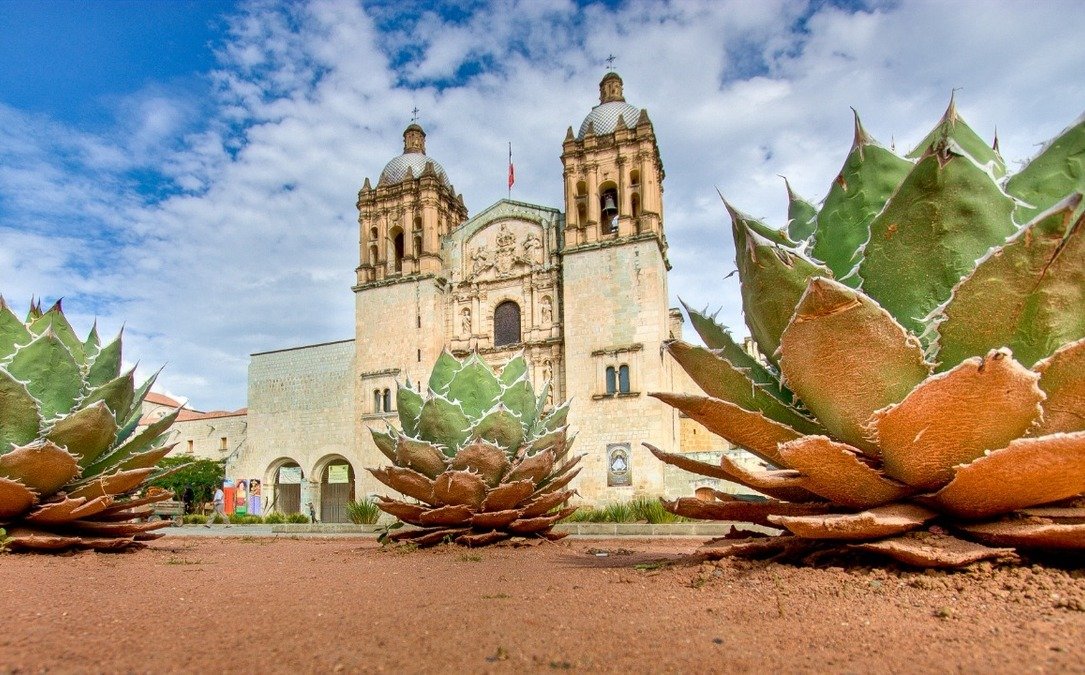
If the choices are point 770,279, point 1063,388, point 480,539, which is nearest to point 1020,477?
point 1063,388

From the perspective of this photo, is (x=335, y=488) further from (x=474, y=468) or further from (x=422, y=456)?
(x=474, y=468)

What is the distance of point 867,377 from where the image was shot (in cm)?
150

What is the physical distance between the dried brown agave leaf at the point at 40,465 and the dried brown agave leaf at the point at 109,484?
0.35 feet

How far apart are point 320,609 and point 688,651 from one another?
3.19 ft

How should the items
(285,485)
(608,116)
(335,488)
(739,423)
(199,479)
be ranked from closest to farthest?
(739,423) < (608,116) < (335,488) < (285,485) < (199,479)

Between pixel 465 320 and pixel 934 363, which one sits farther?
pixel 465 320

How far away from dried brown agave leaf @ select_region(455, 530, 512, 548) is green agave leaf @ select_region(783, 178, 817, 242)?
2.26 metres

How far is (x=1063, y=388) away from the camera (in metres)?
1.42

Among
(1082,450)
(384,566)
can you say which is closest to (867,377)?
(1082,450)

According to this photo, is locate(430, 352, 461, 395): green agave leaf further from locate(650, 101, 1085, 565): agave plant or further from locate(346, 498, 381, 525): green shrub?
locate(346, 498, 381, 525): green shrub

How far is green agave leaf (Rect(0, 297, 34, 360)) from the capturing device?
10.4ft

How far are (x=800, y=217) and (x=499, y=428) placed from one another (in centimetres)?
216

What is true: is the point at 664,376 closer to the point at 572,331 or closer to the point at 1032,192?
the point at 572,331

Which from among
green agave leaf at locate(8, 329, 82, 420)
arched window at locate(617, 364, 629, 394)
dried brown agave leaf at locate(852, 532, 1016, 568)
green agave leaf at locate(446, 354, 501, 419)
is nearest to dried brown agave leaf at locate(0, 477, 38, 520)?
green agave leaf at locate(8, 329, 82, 420)
